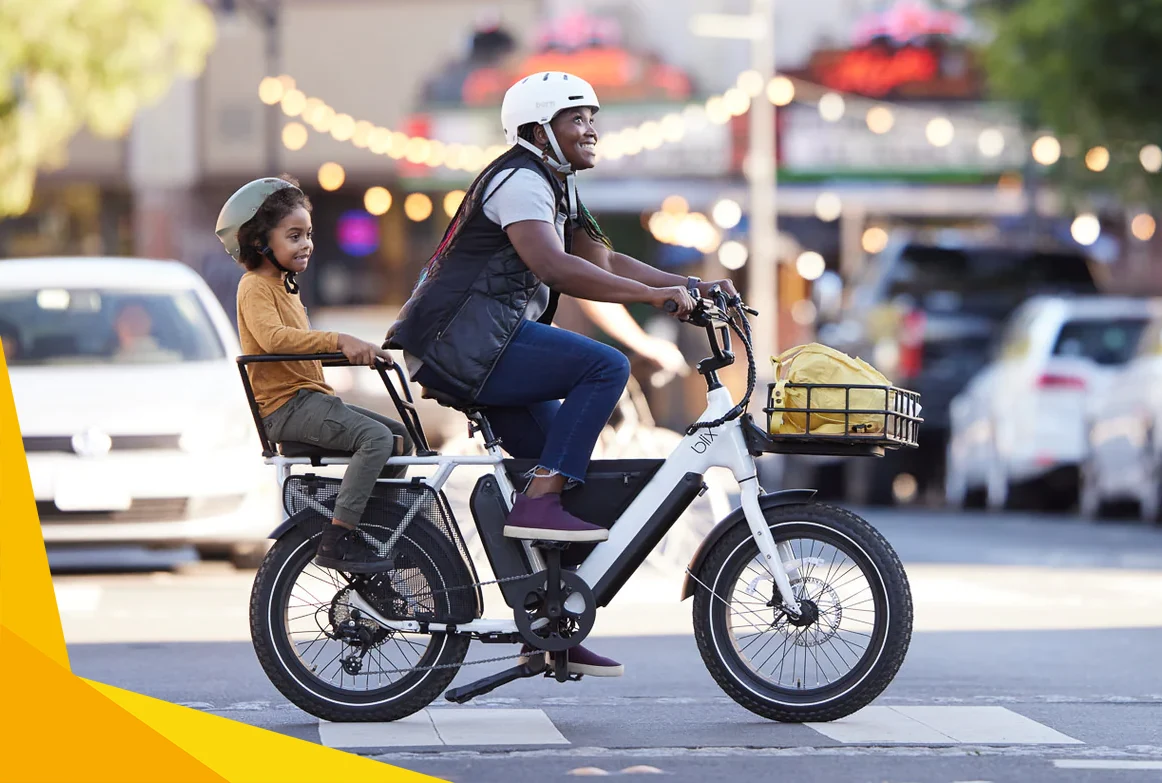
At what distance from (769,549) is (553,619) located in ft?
2.20

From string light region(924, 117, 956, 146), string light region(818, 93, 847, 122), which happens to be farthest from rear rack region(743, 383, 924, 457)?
string light region(818, 93, 847, 122)

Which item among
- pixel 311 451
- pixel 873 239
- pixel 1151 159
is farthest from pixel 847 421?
pixel 873 239

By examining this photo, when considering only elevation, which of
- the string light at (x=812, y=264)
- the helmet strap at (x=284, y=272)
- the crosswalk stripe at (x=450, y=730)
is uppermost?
the string light at (x=812, y=264)

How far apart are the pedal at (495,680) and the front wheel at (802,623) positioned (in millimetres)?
486

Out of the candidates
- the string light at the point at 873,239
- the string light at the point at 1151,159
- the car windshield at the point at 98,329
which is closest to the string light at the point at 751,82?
the string light at the point at 873,239

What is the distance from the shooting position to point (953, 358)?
2212 centimetres

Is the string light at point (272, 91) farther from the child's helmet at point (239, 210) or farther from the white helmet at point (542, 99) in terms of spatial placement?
the white helmet at point (542, 99)

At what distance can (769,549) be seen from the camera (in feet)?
23.0

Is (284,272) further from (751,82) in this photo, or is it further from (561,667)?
(751,82)

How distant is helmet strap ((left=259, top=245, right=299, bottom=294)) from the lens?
7.12 metres

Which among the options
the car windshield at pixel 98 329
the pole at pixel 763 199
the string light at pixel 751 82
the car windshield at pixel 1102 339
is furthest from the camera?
the pole at pixel 763 199

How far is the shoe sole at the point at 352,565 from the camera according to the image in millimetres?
7043

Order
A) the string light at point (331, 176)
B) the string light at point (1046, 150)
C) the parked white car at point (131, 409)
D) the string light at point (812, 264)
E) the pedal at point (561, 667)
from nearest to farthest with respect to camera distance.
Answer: the pedal at point (561, 667) < the parked white car at point (131, 409) < the string light at point (1046, 150) < the string light at point (812, 264) < the string light at point (331, 176)

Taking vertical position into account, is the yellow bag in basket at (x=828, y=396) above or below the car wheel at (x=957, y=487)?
above
